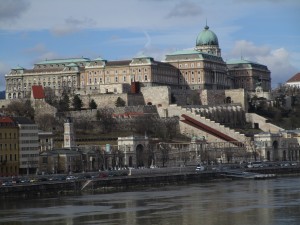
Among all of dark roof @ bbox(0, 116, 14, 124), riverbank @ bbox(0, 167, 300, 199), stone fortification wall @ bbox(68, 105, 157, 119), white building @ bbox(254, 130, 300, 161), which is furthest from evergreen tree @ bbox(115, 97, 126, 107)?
dark roof @ bbox(0, 116, 14, 124)

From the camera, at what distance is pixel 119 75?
140 meters

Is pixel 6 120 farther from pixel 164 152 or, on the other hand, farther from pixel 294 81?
pixel 294 81

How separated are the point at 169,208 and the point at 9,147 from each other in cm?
2856

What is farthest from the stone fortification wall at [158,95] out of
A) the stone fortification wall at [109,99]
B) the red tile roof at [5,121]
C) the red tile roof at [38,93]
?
the red tile roof at [5,121]

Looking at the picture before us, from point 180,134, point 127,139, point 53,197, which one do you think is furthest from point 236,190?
point 180,134

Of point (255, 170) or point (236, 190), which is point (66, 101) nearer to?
point (255, 170)

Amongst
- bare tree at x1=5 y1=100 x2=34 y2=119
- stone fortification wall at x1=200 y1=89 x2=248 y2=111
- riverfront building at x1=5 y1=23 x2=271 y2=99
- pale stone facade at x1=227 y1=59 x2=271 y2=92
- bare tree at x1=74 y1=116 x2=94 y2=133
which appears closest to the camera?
bare tree at x1=74 y1=116 x2=94 y2=133

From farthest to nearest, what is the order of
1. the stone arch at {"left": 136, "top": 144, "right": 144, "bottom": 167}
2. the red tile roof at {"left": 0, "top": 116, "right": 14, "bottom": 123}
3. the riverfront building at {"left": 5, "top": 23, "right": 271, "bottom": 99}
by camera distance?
1. the riverfront building at {"left": 5, "top": 23, "right": 271, "bottom": 99}
2. the stone arch at {"left": 136, "top": 144, "right": 144, "bottom": 167}
3. the red tile roof at {"left": 0, "top": 116, "right": 14, "bottom": 123}

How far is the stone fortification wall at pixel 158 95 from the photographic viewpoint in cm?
12988

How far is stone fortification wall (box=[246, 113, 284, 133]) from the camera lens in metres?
128

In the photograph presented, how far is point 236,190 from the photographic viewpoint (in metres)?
77.8

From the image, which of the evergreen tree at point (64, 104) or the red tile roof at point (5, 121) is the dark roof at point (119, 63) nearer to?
the evergreen tree at point (64, 104)

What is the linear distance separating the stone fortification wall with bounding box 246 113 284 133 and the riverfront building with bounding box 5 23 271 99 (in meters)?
11.7

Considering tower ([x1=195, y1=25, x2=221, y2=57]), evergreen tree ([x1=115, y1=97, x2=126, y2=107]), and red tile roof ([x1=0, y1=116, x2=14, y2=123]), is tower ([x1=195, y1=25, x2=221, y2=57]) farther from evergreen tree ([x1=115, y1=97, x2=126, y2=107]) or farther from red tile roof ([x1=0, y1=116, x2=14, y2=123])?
red tile roof ([x1=0, y1=116, x2=14, y2=123])
